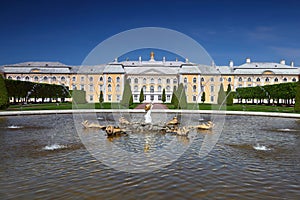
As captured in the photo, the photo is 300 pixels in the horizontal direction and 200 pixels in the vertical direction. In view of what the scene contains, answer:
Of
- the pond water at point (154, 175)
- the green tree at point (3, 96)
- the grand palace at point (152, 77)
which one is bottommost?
the pond water at point (154, 175)

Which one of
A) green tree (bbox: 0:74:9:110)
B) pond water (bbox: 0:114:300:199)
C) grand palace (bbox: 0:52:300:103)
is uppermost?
grand palace (bbox: 0:52:300:103)

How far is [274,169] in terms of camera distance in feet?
19.0

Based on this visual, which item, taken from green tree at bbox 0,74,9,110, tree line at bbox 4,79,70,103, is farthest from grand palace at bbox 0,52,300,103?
green tree at bbox 0,74,9,110

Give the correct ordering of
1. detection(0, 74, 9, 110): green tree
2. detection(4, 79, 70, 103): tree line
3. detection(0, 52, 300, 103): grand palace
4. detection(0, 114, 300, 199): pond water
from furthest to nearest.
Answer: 1. detection(0, 52, 300, 103): grand palace
2. detection(4, 79, 70, 103): tree line
3. detection(0, 74, 9, 110): green tree
4. detection(0, 114, 300, 199): pond water

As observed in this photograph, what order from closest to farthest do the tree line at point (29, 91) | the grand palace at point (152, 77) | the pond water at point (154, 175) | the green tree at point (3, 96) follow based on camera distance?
the pond water at point (154, 175) → the green tree at point (3, 96) → the tree line at point (29, 91) → the grand palace at point (152, 77)

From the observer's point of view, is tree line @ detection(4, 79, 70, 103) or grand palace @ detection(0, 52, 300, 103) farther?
grand palace @ detection(0, 52, 300, 103)

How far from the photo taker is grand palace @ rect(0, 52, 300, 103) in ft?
181

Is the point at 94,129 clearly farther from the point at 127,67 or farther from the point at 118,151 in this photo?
the point at 127,67

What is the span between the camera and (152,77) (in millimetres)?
57406

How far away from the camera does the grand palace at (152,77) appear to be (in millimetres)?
55156

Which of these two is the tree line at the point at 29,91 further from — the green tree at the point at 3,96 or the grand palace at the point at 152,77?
the grand palace at the point at 152,77

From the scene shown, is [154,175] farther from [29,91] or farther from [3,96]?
[29,91]

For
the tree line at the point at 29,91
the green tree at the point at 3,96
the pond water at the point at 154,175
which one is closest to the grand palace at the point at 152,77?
the tree line at the point at 29,91

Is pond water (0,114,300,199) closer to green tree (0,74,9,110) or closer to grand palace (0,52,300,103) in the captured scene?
green tree (0,74,9,110)
